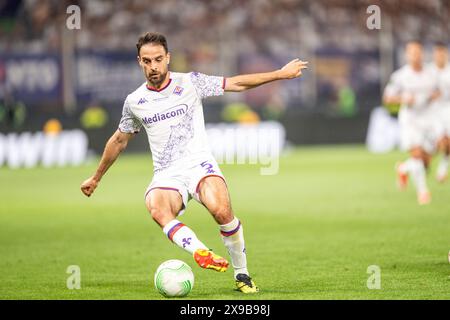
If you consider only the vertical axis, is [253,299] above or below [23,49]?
below

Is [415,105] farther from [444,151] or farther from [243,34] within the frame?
[243,34]

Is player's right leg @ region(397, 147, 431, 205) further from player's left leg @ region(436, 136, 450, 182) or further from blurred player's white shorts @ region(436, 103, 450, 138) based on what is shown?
player's left leg @ region(436, 136, 450, 182)

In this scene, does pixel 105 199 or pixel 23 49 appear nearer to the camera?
pixel 105 199

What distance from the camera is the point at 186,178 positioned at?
8.92m

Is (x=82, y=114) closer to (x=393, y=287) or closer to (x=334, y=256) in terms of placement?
(x=334, y=256)

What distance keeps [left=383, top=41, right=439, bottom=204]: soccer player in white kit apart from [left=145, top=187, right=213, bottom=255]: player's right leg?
9.24 meters

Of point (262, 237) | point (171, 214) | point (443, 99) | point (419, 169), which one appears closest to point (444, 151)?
point (443, 99)

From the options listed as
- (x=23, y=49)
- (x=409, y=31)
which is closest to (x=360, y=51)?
(x=409, y=31)

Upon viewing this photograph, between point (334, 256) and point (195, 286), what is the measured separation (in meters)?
2.46

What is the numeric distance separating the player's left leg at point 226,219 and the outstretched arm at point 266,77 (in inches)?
30.5

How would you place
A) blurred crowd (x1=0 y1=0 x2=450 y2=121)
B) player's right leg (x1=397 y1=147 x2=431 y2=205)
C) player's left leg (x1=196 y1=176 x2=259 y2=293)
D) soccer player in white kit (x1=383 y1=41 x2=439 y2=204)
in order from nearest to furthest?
player's left leg (x1=196 y1=176 x2=259 y2=293) < player's right leg (x1=397 y1=147 x2=431 y2=205) < soccer player in white kit (x1=383 y1=41 x2=439 y2=204) < blurred crowd (x1=0 y1=0 x2=450 y2=121)

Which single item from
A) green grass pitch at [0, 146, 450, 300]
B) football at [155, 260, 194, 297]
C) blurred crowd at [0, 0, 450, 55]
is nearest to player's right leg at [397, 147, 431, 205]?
green grass pitch at [0, 146, 450, 300]

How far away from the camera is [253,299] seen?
8.38m

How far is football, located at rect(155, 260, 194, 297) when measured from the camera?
8531 mm
